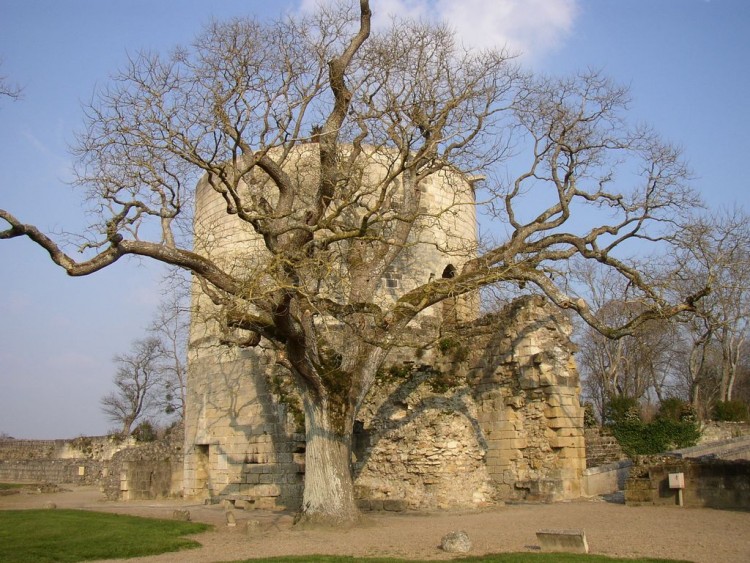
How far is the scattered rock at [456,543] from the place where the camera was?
9773 mm

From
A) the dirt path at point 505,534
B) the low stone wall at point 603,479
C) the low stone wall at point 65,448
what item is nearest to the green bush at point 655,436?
the low stone wall at point 603,479

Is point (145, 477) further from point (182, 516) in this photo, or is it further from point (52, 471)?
point (52, 471)

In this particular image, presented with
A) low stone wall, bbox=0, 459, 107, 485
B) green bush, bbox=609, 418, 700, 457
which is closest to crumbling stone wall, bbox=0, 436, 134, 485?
low stone wall, bbox=0, 459, 107, 485

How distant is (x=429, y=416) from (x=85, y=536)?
7314mm

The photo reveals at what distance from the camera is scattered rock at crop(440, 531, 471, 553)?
32.1ft

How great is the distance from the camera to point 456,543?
9828mm

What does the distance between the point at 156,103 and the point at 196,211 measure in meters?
7.78

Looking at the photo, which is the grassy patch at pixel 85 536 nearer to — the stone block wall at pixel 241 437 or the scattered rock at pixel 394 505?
the stone block wall at pixel 241 437

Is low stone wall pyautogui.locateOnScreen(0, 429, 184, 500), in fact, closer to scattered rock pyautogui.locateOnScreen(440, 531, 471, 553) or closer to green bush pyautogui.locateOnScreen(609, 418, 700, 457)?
scattered rock pyautogui.locateOnScreen(440, 531, 471, 553)

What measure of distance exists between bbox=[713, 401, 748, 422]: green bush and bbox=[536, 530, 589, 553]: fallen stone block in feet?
82.1

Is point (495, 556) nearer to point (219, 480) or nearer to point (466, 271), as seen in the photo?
point (466, 271)

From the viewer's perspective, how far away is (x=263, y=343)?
17172mm

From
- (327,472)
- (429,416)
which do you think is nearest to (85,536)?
(327,472)

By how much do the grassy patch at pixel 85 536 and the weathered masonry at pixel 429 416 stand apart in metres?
3.32
